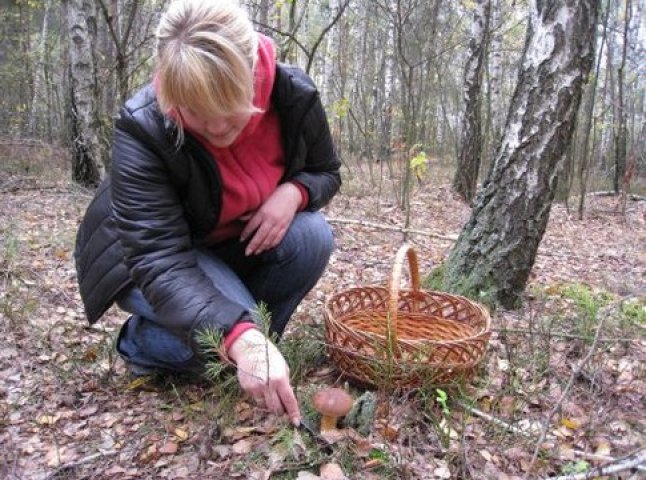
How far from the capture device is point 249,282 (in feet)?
7.46

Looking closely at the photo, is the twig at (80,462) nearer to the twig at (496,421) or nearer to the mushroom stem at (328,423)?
the mushroom stem at (328,423)

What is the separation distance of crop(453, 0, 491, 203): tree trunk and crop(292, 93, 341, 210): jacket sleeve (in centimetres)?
600

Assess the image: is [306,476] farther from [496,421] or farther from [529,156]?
[529,156]

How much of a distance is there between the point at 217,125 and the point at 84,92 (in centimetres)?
471

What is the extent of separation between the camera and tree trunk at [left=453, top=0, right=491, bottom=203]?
7715 millimetres

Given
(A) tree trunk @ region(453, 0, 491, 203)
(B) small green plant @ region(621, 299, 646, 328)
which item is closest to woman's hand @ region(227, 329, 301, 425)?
(B) small green plant @ region(621, 299, 646, 328)

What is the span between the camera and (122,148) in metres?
1.77

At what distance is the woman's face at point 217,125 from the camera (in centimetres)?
159

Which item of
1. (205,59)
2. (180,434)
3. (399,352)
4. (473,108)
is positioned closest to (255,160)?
(205,59)

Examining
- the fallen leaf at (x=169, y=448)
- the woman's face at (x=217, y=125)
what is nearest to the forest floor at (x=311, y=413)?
the fallen leaf at (x=169, y=448)

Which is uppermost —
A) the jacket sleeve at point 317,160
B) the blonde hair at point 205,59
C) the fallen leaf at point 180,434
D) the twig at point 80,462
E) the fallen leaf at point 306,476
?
the blonde hair at point 205,59

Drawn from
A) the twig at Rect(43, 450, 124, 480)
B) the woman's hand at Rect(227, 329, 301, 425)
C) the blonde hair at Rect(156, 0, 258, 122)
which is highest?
the blonde hair at Rect(156, 0, 258, 122)

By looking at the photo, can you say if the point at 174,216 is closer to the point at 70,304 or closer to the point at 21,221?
the point at 70,304

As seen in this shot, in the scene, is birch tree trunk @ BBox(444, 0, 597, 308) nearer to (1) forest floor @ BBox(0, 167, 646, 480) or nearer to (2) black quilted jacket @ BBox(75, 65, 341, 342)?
(1) forest floor @ BBox(0, 167, 646, 480)
